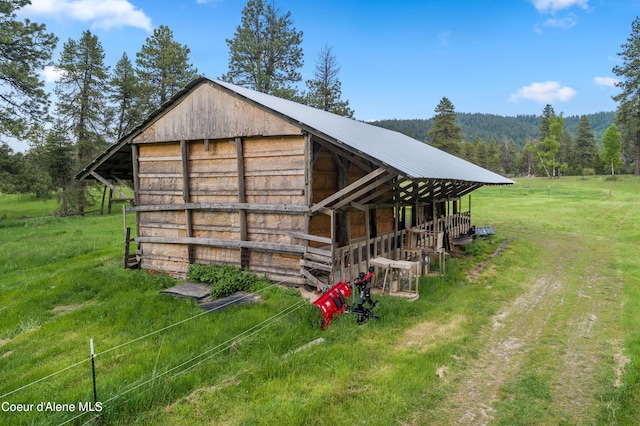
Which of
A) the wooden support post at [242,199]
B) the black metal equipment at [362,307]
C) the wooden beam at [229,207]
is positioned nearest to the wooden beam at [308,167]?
the wooden beam at [229,207]

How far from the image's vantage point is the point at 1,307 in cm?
964

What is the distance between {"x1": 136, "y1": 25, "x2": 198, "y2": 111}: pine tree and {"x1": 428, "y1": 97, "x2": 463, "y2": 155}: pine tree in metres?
36.3

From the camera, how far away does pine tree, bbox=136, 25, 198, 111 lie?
1300 inches

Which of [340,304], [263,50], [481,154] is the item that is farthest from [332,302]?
[481,154]

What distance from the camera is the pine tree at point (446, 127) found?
2151 inches

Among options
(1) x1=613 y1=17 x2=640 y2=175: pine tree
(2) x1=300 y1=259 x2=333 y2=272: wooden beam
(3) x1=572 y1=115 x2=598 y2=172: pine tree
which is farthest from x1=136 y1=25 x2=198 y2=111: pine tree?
(3) x1=572 y1=115 x2=598 y2=172: pine tree

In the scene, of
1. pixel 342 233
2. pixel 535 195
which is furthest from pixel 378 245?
pixel 535 195

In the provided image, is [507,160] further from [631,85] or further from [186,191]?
[186,191]

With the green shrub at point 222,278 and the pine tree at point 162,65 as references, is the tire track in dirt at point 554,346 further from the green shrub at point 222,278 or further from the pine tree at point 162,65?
the pine tree at point 162,65

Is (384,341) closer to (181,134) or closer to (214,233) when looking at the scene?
(214,233)

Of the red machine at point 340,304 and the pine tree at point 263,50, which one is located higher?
the pine tree at point 263,50

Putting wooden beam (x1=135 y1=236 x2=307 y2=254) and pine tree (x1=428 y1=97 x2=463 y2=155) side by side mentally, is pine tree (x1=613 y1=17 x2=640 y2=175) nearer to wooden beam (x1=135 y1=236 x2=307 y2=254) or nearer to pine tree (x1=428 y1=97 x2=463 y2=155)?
pine tree (x1=428 y1=97 x2=463 y2=155)

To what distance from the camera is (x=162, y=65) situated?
108ft

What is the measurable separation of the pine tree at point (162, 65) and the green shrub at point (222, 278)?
27.1 meters
